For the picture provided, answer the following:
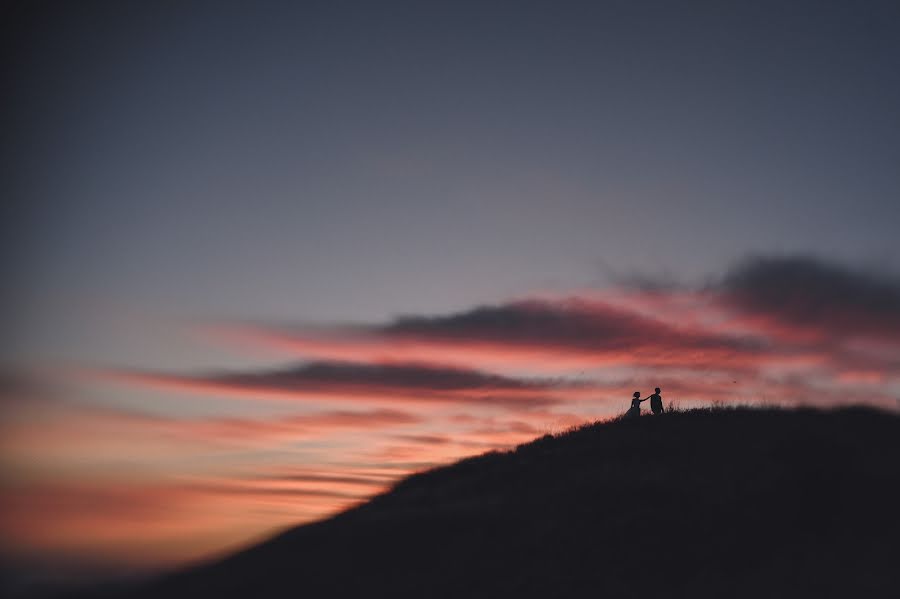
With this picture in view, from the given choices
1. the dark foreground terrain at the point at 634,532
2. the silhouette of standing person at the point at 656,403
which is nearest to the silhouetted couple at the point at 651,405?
the silhouette of standing person at the point at 656,403

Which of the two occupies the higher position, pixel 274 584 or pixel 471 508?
pixel 471 508

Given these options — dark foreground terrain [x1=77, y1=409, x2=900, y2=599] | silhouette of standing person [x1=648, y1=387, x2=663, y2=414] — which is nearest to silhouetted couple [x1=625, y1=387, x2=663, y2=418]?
silhouette of standing person [x1=648, y1=387, x2=663, y2=414]

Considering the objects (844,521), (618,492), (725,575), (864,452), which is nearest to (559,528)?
(618,492)


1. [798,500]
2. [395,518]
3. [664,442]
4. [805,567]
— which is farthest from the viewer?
[664,442]

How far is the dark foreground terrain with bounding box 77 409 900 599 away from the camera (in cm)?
1797

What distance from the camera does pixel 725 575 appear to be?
17797mm

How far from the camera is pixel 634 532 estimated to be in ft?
66.1

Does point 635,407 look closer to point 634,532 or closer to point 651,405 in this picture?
point 651,405

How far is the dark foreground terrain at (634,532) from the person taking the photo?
18.0m

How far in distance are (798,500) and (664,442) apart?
6.34 metres

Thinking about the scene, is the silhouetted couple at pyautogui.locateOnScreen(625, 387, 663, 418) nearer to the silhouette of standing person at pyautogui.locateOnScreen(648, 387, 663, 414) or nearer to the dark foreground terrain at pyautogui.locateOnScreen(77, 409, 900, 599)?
the silhouette of standing person at pyautogui.locateOnScreen(648, 387, 663, 414)

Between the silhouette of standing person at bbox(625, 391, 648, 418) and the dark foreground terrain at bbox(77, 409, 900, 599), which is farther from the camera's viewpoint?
the silhouette of standing person at bbox(625, 391, 648, 418)

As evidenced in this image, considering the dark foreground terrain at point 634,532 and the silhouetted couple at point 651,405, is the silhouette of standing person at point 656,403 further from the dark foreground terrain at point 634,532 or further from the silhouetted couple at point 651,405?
the dark foreground terrain at point 634,532

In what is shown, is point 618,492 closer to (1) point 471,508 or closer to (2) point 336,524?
(1) point 471,508
